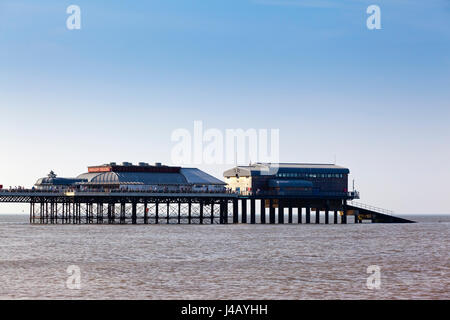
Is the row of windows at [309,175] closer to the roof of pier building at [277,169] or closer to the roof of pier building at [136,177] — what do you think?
the roof of pier building at [277,169]

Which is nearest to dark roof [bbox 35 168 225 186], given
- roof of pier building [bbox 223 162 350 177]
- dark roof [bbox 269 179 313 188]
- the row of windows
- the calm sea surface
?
roof of pier building [bbox 223 162 350 177]

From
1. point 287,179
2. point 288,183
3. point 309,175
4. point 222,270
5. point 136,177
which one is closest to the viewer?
point 222,270

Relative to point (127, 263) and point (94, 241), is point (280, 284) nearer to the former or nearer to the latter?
point (127, 263)

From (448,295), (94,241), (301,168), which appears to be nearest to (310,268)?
(448,295)

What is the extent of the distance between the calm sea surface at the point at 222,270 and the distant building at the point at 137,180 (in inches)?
2202

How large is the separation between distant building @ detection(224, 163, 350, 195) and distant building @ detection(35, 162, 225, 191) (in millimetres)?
4715

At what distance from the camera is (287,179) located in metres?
159

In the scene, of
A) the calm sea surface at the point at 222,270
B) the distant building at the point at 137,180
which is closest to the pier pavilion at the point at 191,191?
the distant building at the point at 137,180

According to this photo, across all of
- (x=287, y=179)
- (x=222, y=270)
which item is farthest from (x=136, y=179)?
(x=222, y=270)

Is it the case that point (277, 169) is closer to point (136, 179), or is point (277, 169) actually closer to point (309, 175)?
point (309, 175)

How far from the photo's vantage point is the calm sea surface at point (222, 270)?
4559 centimetres

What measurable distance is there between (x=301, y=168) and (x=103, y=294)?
389 ft

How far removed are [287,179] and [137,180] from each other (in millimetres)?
28904
